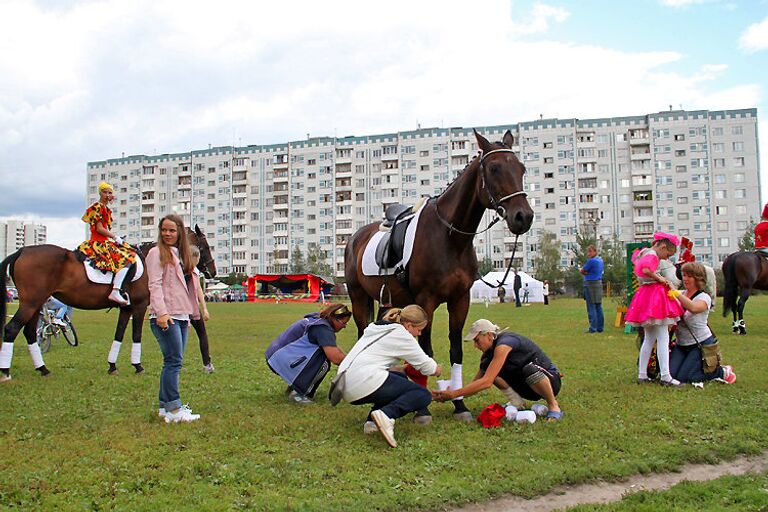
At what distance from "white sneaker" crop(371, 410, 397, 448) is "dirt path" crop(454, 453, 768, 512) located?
1.32 meters

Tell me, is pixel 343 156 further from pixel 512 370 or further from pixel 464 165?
pixel 512 370

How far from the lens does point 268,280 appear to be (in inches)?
2694

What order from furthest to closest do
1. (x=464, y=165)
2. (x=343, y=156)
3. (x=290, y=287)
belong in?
(x=343, y=156) < (x=464, y=165) < (x=290, y=287)

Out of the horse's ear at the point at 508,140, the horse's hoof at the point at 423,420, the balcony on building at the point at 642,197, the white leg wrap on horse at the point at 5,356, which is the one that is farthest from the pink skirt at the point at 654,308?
the balcony on building at the point at 642,197

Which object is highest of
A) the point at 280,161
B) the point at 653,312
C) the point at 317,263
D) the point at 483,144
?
the point at 280,161

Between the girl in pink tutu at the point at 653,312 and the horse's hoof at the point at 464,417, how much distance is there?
3113 millimetres

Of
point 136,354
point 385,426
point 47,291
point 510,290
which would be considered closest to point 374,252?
point 385,426

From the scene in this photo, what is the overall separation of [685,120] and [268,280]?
71676 mm

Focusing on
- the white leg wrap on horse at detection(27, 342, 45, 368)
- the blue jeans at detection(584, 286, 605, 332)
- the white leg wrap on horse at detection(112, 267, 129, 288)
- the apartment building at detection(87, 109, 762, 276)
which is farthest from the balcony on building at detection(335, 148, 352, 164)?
the white leg wrap on horse at detection(27, 342, 45, 368)

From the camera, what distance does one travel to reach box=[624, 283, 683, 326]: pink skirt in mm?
7961

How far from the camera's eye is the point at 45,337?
561 inches

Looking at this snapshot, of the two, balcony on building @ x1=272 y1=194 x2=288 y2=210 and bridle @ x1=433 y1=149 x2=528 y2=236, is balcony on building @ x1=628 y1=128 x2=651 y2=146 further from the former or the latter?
bridle @ x1=433 y1=149 x2=528 y2=236

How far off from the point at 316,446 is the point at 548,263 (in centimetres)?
7956

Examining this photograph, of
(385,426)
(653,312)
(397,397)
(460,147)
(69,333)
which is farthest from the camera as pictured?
(460,147)
